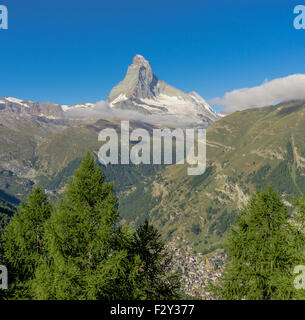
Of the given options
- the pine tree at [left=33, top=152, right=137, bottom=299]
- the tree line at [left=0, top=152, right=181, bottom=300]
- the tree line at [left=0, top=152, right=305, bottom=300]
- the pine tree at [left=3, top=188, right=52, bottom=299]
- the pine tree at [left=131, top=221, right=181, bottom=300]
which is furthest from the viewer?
the pine tree at [left=3, top=188, right=52, bottom=299]

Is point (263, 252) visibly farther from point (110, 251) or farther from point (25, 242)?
point (25, 242)

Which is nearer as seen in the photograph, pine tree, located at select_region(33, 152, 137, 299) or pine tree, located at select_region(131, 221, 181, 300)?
pine tree, located at select_region(33, 152, 137, 299)

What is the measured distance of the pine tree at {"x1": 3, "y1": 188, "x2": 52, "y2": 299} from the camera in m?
23.0

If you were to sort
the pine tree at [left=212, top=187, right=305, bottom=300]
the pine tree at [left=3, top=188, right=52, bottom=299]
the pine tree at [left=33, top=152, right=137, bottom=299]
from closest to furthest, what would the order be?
the pine tree at [left=33, top=152, right=137, bottom=299]
the pine tree at [left=212, top=187, right=305, bottom=300]
the pine tree at [left=3, top=188, right=52, bottom=299]

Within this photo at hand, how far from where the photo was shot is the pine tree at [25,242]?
23.0 m

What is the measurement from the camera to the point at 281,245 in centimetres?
2041

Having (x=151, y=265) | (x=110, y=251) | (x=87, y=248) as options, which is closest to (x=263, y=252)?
(x=151, y=265)

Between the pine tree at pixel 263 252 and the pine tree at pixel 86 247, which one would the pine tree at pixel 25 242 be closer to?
the pine tree at pixel 86 247

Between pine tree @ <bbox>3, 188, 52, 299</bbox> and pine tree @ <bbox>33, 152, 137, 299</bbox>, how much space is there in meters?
6.80

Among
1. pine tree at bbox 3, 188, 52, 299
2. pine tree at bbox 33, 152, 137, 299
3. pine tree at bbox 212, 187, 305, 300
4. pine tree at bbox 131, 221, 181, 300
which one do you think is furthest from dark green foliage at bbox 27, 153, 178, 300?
pine tree at bbox 212, 187, 305, 300

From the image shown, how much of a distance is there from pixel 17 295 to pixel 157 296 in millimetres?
11586

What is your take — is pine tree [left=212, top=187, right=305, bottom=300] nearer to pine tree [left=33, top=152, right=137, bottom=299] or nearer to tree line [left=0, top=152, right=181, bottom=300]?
tree line [left=0, top=152, right=181, bottom=300]

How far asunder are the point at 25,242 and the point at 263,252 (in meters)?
20.9
